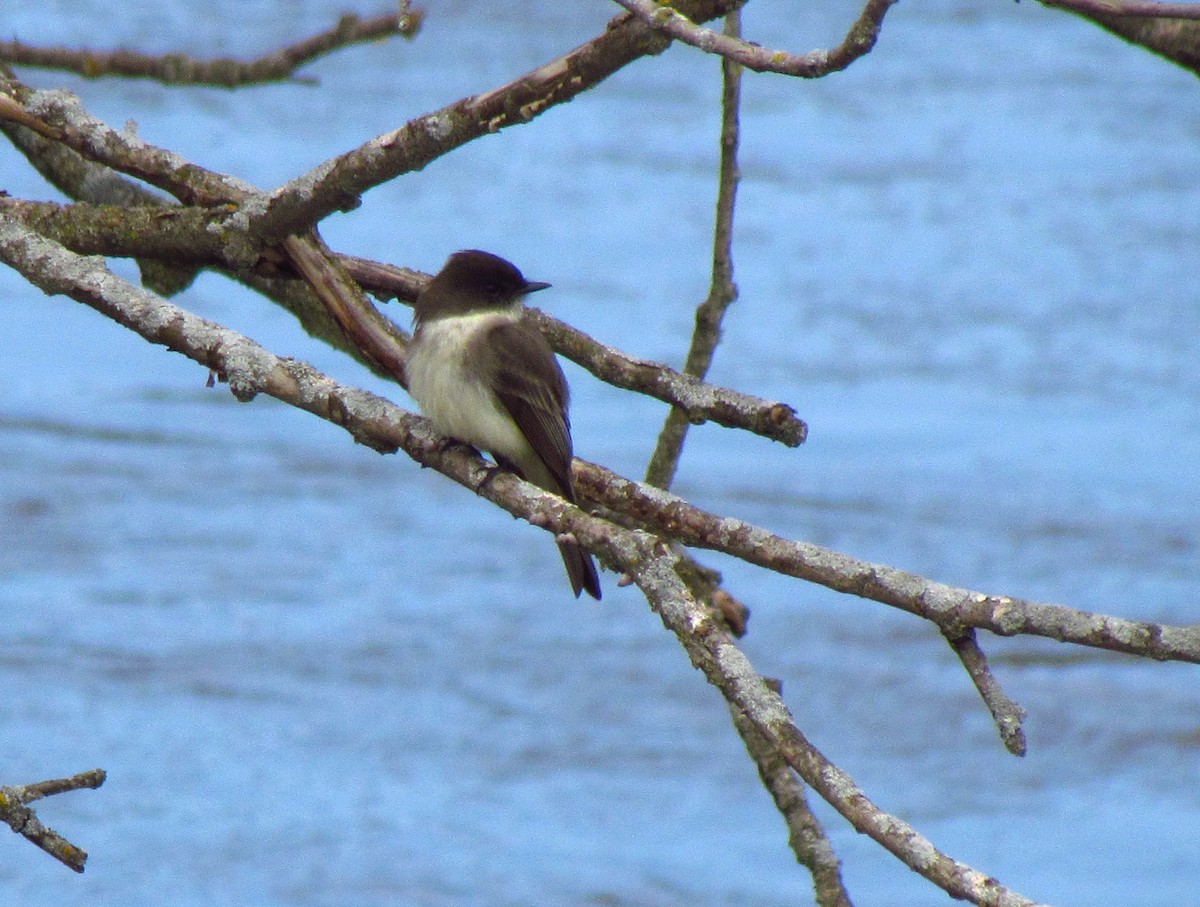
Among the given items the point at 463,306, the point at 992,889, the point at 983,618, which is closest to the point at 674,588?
the point at 983,618

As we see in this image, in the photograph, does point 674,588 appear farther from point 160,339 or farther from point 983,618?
Answer: point 160,339

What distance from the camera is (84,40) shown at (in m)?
10.1

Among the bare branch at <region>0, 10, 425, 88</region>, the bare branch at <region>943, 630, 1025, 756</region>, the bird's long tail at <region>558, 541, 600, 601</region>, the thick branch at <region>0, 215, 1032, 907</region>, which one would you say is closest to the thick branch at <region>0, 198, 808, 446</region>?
the thick branch at <region>0, 215, 1032, 907</region>

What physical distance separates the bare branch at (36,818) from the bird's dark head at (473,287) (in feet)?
7.07

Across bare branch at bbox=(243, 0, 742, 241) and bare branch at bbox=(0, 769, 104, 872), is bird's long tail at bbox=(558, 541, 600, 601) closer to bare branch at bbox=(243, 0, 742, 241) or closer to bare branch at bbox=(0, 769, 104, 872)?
bare branch at bbox=(243, 0, 742, 241)

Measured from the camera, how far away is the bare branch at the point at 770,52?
7.52 ft

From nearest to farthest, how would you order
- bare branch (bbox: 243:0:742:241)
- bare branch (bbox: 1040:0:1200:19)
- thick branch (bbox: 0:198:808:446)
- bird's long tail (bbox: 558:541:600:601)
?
bare branch (bbox: 1040:0:1200:19) < bare branch (bbox: 243:0:742:241) < thick branch (bbox: 0:198:808:446) < bird's long tail (bbox: 558:541:600:601)

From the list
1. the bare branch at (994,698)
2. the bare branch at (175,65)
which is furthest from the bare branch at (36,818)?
the bare branch at (175,65)

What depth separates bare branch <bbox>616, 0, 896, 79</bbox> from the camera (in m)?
2.29

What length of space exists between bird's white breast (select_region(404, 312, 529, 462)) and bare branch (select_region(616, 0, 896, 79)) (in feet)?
6.27

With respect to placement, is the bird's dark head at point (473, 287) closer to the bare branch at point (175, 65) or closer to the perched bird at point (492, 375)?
the perched bird at point (492, 375)

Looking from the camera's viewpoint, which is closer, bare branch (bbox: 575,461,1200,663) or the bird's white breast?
bare branch (bbox: 575,461,1200,663)

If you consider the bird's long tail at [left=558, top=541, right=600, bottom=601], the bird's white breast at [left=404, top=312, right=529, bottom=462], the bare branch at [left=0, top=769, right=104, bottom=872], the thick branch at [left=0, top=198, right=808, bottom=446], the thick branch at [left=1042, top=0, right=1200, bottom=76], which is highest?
the bird's white breast at [left=404, top=312, right=529, bottom=462]

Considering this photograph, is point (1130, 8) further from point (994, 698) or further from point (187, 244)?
point (187, 244)
